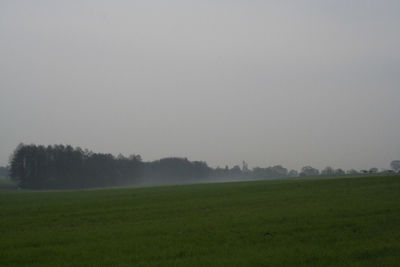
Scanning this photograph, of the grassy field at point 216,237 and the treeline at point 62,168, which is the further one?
the treeline at point 62,168

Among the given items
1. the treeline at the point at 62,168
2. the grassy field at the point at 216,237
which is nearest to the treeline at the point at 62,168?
the treeline at the point at 62,168

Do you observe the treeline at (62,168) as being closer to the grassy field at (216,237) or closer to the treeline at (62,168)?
the treeline at (62,168)

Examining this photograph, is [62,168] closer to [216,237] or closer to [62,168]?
[62,168]

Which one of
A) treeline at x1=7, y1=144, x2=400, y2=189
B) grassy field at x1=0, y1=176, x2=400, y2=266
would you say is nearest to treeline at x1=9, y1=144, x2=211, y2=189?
treeline at x1=7, y1=144, x2=400, y2=189

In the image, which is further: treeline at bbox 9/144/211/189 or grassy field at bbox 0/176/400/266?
treeline at bbox 9/144/211/189

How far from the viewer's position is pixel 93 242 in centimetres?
1564

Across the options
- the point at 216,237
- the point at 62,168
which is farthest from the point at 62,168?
the point at 216,237

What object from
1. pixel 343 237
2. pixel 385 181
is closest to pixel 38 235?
pixel 343 237

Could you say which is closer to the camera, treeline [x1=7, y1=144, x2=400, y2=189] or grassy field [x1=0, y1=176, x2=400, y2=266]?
grassy field [x1=0, y1=176, x2=400, y2=266]

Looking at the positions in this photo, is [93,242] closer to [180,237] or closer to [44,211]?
[180,237]

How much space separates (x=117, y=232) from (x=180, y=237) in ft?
11.6

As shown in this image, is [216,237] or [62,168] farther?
[62,168]

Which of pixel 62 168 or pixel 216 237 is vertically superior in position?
pixel 62 168

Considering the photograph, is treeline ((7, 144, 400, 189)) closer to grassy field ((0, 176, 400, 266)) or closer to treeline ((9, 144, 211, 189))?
treeline ((9, 144, 211, 189))
